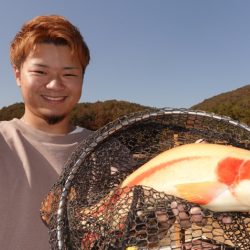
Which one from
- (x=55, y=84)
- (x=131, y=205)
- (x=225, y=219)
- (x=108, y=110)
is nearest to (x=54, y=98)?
(x=55, y=84)

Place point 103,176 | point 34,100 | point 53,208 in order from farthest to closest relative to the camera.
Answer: point 34,100, point 103,176, point 53,208

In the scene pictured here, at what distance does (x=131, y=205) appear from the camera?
1157 millimetres

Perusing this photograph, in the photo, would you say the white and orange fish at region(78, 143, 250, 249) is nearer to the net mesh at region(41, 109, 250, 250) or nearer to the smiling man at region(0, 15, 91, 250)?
the net mesh at region(41, 109, 250, 250)

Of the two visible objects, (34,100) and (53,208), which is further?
(34,100)

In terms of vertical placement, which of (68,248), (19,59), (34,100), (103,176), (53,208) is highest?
(19,59)

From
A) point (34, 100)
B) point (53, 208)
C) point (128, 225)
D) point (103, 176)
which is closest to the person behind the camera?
point (128, 225)

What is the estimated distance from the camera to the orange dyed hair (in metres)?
1.82

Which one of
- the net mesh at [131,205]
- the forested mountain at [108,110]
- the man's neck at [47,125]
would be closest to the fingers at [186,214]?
the net mesh at [131,205]

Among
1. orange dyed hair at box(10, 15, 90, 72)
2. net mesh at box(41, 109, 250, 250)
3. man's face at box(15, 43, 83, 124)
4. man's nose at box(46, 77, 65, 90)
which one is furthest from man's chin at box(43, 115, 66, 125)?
net mesh at box(41, 109, 250, 250)

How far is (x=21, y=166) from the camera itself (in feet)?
6.13

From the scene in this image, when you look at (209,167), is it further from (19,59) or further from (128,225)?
(19,59)

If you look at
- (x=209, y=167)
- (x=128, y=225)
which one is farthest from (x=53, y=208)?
(x=209, y=167)

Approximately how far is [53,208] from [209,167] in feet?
1.63

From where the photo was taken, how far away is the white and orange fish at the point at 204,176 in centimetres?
110
